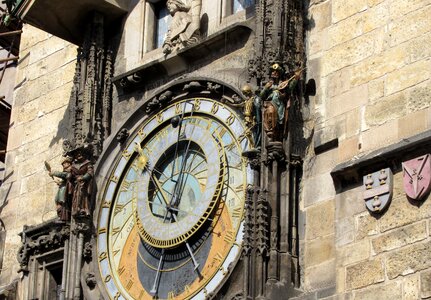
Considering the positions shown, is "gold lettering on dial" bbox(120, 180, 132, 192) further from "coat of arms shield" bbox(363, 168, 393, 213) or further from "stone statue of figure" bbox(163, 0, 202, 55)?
"coat of arms shield" bbox(363, 168, 393, 213)

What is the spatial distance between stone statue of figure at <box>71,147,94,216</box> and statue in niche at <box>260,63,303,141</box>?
2192 mm

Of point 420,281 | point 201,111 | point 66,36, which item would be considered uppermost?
point 66,36

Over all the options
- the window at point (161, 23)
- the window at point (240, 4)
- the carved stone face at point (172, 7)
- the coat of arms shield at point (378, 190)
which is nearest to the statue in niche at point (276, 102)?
the coat of arms shield at point (378, 190)

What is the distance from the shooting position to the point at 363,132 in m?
12.3

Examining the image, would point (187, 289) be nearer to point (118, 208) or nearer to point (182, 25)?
point (118, 208)

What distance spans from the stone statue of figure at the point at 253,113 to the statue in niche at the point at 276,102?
0.11m

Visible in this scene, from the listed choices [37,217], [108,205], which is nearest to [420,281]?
[108,205]

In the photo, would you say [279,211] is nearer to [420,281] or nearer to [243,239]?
[243,239]

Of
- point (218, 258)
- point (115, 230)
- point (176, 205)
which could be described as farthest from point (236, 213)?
point (115, 230)

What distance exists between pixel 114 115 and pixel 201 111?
4.17ft

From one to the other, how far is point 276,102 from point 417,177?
5.19ft

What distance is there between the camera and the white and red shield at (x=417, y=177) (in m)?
11.5

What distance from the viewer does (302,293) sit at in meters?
12.2

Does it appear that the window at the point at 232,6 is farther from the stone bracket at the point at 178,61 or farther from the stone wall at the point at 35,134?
the stone wall at the point at 35,134
